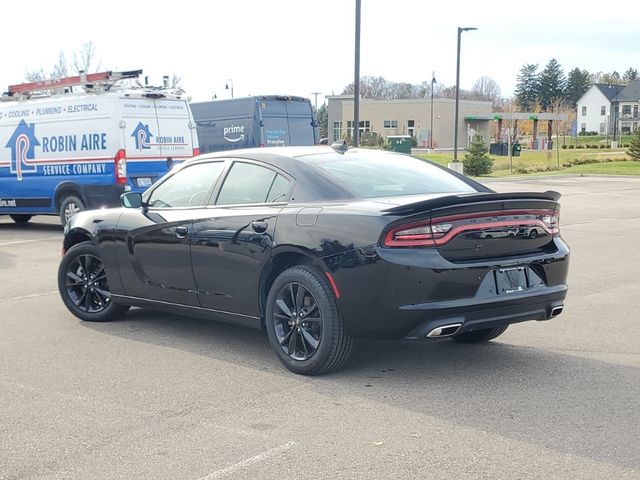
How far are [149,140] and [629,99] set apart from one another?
12859cm

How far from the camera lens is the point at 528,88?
159m

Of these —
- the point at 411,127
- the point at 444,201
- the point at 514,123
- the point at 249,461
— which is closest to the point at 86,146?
the point at 444,201

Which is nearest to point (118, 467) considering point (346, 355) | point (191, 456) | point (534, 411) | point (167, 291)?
point (191, 456)

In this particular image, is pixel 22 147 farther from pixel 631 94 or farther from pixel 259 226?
pixel 631 94

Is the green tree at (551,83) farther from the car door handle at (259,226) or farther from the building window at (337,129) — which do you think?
the car door handle at (259,226)

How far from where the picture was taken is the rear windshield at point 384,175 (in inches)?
247

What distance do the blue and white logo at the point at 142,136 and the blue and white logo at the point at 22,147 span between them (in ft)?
7.39

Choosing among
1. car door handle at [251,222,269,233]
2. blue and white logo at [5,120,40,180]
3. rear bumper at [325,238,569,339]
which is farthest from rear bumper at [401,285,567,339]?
blue and white logo at [5,120,40,180]

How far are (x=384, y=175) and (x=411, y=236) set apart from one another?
3.67 ft

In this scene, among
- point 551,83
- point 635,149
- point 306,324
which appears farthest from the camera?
point 551,83

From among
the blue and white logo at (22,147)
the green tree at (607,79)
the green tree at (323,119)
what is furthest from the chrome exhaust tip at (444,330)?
the green tree at (607,79)

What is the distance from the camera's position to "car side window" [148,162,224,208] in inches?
275

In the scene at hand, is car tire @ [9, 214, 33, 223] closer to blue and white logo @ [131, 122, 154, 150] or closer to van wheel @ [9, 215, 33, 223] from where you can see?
van wheel @ [9, 215, 33, 223]

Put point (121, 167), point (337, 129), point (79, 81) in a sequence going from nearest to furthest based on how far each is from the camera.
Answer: point (121, 167) < point (79, 81) < point (337, 129)
